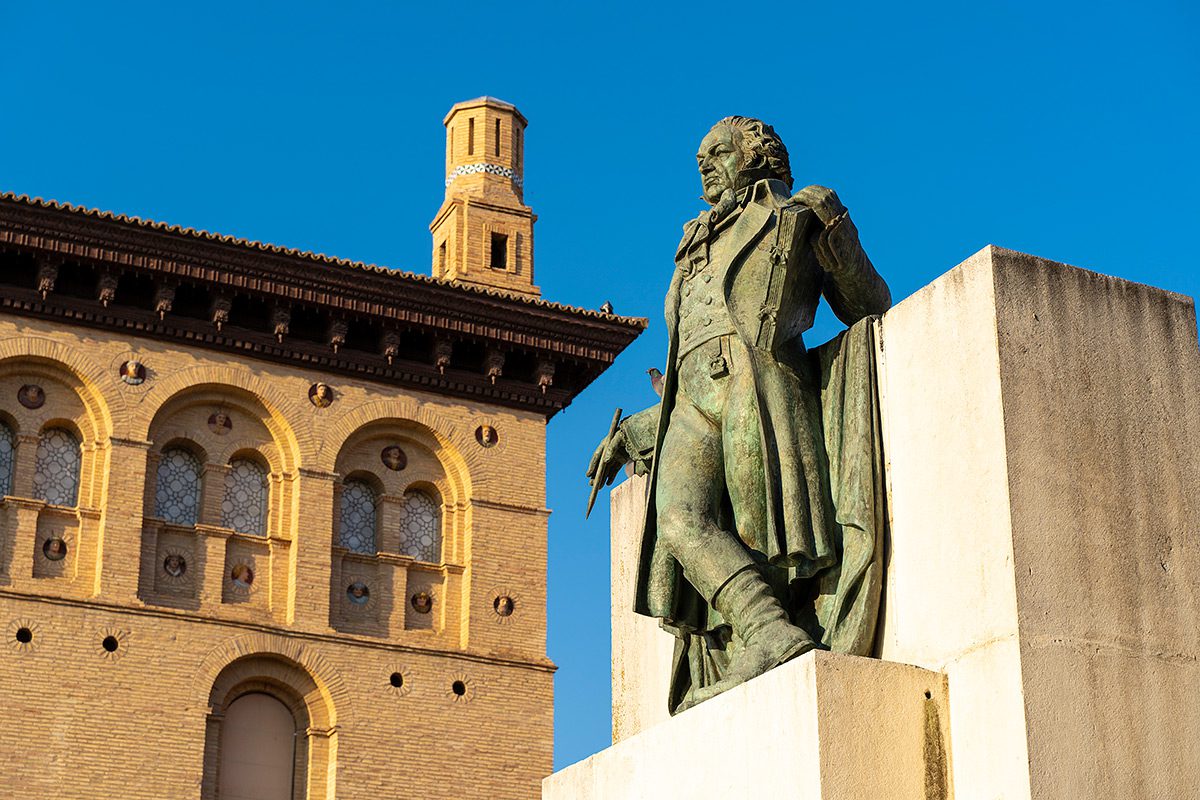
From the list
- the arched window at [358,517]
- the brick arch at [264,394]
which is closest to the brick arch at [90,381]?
the brick arch at [264,394]

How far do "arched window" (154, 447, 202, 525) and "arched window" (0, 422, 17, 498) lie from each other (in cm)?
158

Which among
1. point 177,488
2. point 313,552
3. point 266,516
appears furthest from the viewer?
point 266,516

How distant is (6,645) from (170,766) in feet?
6.89

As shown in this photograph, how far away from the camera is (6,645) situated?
21.2m

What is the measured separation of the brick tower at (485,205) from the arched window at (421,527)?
2712mm

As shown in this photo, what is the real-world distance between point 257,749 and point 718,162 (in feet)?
57.1

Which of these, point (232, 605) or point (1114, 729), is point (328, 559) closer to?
point (232, 605)

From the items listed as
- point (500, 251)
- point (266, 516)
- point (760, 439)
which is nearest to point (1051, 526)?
point (760, 439)

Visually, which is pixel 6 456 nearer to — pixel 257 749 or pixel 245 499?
Result: pixel 245 499

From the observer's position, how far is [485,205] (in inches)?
1029

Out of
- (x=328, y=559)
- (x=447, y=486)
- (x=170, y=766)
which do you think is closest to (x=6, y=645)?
(x=170, y=766)

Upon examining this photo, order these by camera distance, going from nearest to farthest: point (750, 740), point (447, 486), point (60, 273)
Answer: point (750, 740), point (60, 273), point (447, 486)

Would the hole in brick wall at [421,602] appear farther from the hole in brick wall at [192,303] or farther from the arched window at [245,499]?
the hole in brick wall at [192,303]

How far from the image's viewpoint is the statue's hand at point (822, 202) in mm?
5715
